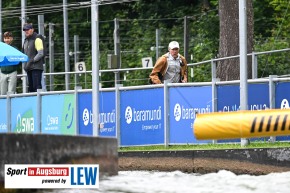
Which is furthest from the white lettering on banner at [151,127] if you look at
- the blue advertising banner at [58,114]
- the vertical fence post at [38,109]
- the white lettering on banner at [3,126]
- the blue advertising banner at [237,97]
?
the white lettering on banner at [3,126]

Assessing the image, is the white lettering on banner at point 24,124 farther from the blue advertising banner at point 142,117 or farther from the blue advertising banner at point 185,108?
the blue advertising banner at point 185,108

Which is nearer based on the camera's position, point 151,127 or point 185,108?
point 185,108

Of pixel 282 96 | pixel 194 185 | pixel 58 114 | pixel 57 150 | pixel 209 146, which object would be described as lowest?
pixel 194 185

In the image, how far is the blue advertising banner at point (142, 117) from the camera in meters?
25.1

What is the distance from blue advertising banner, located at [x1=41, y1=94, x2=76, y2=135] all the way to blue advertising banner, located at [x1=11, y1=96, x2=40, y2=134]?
26 cm

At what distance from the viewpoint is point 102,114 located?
26781 mm

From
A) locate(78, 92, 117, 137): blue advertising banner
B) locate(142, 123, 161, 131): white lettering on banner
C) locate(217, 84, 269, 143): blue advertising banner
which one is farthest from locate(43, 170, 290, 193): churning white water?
locate(78, 92, 117, 137): blue advertising banner

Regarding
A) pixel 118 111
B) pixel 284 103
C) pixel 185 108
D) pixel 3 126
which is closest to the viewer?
pixel 284 103

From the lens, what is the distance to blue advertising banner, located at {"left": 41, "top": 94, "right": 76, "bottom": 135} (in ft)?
90.8

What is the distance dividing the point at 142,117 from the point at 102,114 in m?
1.65

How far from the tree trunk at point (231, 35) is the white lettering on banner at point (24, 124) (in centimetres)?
443

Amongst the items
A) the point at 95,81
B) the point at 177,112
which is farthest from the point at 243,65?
the point at 95,81

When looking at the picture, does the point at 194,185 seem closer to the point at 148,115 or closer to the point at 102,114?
the point at 148,115

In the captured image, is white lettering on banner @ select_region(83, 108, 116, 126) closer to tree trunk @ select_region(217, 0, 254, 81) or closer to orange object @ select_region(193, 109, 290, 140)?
tree trunk @ select_region(217, 0, 254, 81)
